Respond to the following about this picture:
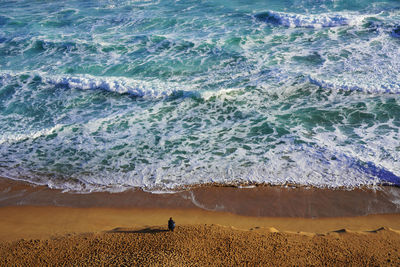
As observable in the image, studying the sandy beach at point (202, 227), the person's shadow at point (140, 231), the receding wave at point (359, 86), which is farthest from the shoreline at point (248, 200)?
the receding wave at point (359, 86)

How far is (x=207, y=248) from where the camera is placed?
516 cm

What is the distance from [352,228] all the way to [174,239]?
10.7 feet

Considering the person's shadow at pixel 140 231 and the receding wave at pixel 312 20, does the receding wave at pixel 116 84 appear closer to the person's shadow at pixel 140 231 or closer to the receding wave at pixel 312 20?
the person's shadow at pixel 140 231

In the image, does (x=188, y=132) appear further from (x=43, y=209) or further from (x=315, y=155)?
(x=43, y=209)

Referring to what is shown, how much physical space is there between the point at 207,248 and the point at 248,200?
164cm

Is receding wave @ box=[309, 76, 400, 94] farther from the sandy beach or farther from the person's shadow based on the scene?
the person's shadow

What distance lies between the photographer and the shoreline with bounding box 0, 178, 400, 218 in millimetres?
6145

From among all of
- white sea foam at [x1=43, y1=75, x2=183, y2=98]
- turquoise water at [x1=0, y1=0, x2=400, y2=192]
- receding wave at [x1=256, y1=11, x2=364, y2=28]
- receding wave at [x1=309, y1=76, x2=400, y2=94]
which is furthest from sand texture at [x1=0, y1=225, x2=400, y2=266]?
receding wave at [x1=256, y1=11, x2=364, y2=28]

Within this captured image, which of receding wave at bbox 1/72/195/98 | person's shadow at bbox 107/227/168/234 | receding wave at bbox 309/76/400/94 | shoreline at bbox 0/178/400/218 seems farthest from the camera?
receding wave at bbox 1/72/195/98

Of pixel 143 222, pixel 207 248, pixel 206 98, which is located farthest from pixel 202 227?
pixel 206 98

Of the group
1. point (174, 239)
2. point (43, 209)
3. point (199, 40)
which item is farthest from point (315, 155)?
point (199, 40)

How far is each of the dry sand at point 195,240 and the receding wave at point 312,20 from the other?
1249 centimetres

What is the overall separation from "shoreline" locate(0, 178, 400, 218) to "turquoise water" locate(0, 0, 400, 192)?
28cm

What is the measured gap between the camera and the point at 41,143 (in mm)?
8930
